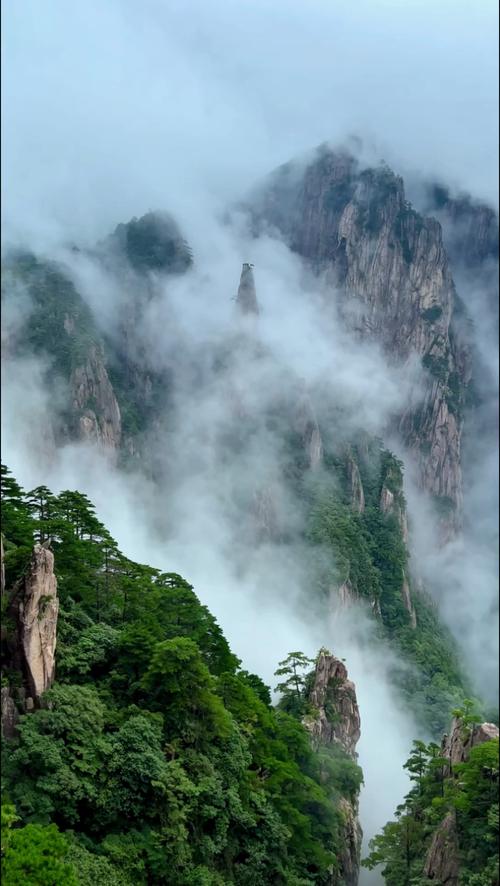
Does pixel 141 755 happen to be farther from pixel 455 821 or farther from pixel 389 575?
pixel 389 575

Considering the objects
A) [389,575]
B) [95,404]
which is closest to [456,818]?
[95,404]

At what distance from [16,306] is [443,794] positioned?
894 inches

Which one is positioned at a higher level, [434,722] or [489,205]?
[489,205]

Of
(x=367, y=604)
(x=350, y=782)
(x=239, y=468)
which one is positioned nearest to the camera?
(x=350, y=782)

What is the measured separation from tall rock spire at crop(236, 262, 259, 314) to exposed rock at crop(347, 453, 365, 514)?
2337 centimetres

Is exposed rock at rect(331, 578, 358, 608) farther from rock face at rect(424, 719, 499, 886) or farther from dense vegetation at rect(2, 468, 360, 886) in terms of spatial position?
rock face at rect(424, 719, 499, 886)

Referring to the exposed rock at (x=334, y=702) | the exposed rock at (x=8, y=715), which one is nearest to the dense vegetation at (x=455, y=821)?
the exposed rock at (x=334, y=702)

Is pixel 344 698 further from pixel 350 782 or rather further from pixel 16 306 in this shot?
pixel 16 306

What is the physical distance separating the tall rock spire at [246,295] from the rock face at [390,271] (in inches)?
1038

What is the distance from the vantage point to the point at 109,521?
73.6 meters

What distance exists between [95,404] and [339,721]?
5205 centimetres

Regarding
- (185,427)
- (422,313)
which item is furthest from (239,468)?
(422,313)

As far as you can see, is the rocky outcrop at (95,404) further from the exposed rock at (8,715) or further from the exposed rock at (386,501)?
the exposed rock at (8,715)

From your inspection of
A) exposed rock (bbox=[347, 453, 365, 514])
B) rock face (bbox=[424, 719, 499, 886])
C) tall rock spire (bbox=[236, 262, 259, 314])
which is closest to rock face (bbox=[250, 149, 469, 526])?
exposed rock (bbox=[347, 453, 365, 514])
